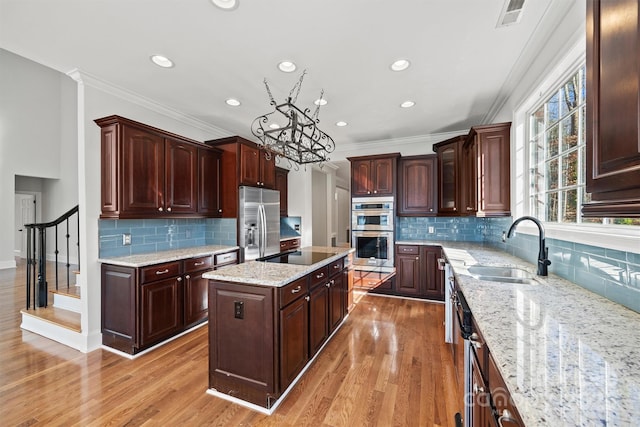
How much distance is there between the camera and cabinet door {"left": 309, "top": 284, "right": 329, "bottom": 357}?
7.64 feet

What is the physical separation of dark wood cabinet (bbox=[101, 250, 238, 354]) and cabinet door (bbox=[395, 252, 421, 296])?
3.05 meters

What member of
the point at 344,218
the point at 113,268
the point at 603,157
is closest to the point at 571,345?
the point at 603,157

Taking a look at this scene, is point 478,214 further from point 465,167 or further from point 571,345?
point 571,345

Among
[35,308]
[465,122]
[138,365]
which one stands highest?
[465,122]

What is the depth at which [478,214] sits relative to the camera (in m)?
2.97

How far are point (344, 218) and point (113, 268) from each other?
333 inches

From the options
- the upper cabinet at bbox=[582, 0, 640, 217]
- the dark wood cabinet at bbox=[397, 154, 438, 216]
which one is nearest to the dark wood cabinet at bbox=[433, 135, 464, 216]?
the dark wood cabinet at bbox=[397, 154, 438, 216]

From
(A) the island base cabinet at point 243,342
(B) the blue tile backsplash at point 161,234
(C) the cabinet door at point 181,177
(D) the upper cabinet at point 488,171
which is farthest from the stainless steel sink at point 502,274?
(C) the cabinet door at point 181,177

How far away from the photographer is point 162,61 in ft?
7.91

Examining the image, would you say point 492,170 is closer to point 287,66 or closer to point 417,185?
point 417,185

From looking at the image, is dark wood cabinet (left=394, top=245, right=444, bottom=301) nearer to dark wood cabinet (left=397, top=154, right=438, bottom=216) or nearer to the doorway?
dark wood cabinet (left=397, top=154, right=438, bottom=216)

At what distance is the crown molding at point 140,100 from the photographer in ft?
8.64

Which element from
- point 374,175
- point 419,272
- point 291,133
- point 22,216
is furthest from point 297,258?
point 22,216

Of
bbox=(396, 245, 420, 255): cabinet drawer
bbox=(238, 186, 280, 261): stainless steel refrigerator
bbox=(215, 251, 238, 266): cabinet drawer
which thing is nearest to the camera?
bbox=(215, 251, 238, 266): cabinet drawer
